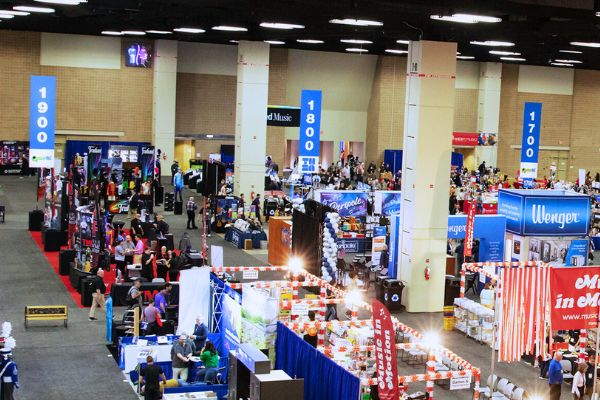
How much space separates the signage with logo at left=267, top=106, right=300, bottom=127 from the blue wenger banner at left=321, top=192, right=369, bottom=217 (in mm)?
10698

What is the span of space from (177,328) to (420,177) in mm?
7463

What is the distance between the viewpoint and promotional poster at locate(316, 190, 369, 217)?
30.6 metres

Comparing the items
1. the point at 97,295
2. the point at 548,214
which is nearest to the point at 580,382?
the point at 548,214

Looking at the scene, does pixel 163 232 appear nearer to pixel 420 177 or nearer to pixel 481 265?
pixel 420 177

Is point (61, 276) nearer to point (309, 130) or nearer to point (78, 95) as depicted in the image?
point (309, 130)

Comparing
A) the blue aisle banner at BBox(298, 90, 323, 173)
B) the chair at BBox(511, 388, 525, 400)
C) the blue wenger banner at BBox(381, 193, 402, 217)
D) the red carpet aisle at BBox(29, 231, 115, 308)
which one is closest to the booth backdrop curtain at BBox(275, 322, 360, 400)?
the chair at BBox(511, 388, 525, 400)

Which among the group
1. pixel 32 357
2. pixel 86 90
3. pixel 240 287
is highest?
pixel 86 90

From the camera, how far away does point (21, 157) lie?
143ft

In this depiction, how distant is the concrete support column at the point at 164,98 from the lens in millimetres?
44188

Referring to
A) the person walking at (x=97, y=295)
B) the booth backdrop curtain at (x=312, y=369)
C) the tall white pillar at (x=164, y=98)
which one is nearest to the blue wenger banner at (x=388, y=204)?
the person walking at (x=97, y=295)

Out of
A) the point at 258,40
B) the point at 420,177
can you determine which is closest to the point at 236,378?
the point at 420,177

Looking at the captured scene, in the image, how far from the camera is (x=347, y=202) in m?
30.8

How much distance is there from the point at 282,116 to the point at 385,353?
29406mm

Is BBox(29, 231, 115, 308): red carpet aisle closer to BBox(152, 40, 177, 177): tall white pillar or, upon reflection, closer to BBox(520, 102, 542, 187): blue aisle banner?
BBox(152, 40, 177, 177): tall white pillar
